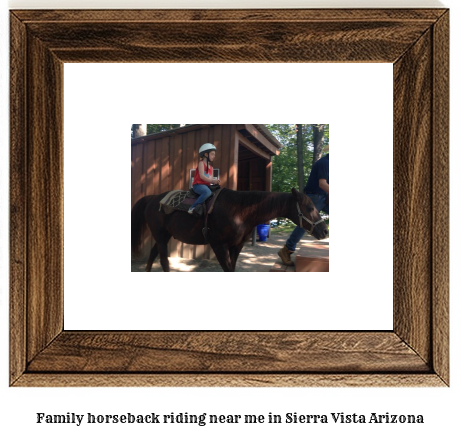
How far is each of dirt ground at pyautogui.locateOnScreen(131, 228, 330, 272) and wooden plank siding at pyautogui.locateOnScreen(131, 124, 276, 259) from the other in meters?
0.03

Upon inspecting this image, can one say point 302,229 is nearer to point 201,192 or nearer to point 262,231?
point 262,231

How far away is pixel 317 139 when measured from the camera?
1.03 meters

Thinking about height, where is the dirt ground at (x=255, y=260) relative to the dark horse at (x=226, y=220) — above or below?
below

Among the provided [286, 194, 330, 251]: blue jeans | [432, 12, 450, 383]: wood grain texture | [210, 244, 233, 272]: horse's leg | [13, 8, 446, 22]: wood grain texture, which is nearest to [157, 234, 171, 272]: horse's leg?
[210, 244, 233, 272]: horse's leg

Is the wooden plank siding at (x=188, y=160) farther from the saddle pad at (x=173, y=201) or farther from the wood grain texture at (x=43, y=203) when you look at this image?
the wood grain texture at (x=43, y=203)

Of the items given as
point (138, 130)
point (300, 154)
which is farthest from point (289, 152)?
point (138, 130)

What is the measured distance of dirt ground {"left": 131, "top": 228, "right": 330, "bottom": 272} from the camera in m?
1.04

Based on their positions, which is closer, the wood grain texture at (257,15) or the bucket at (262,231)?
the wood grain texture at (257,15)

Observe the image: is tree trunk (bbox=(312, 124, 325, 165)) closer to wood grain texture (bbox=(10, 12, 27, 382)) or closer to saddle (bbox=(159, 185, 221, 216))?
saddle (bbox=(159, 185, 221, 216))

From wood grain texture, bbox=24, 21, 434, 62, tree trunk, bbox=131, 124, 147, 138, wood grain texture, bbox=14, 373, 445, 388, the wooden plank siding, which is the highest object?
wood grain texture, bbox=24, 21, 434, 62

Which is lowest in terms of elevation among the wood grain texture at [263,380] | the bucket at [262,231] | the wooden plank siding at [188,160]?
the wood grain texture at [263,380]

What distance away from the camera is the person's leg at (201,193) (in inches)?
43.4

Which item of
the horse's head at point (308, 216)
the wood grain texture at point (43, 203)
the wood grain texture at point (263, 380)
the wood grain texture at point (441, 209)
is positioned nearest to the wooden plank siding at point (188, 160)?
the horse's head at point (308, 216)

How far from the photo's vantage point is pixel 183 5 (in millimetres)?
1002
